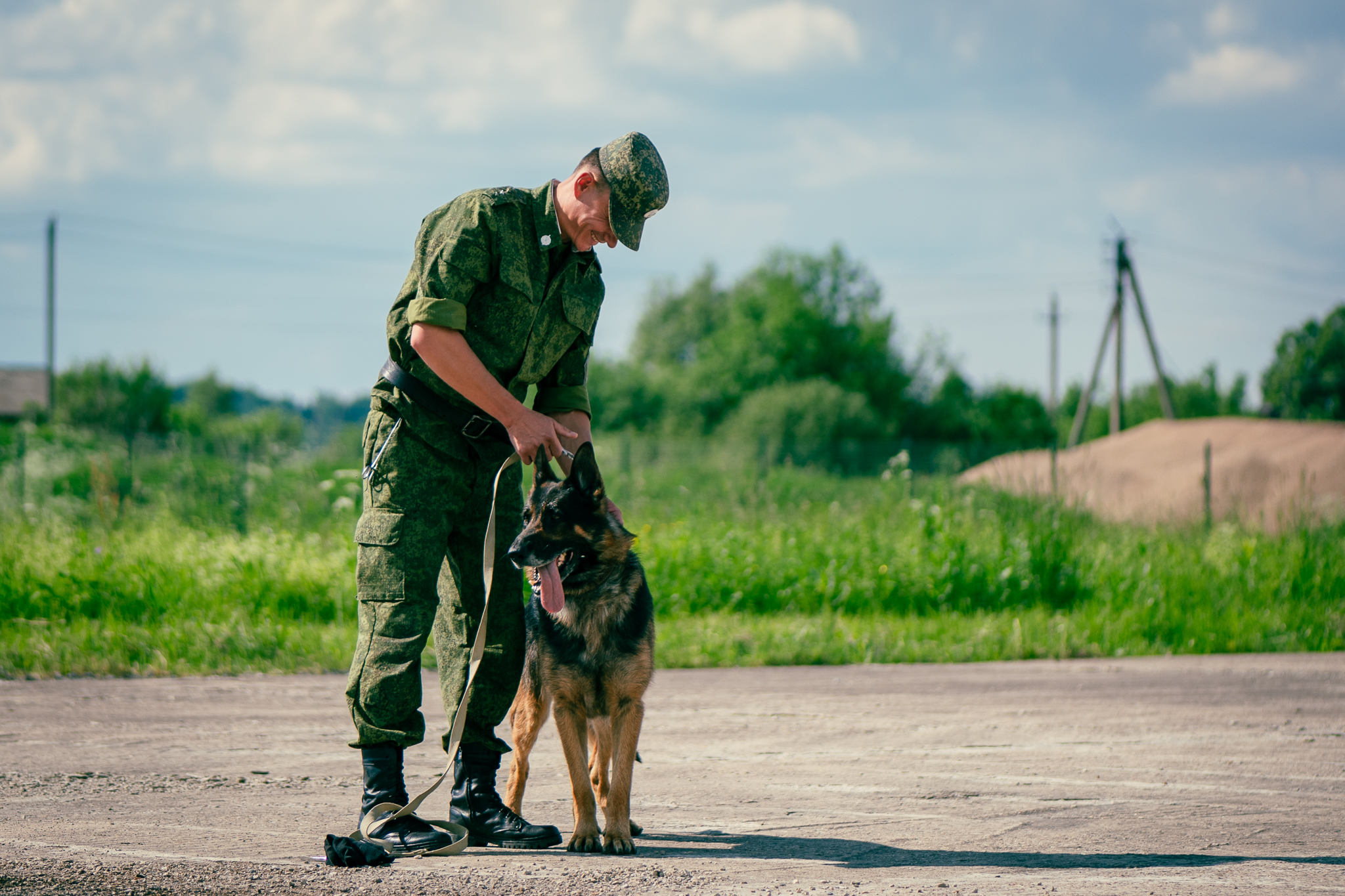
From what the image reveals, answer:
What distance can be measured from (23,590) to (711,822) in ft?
22.4

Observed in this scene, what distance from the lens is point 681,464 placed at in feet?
84.6

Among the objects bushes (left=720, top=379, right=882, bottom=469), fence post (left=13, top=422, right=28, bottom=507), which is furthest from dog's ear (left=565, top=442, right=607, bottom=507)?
bushes (left=720, top=379, right=882, bottom=469)

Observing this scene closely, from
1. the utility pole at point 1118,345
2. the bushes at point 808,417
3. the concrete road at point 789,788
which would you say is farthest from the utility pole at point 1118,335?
the concrete road at point 789,788

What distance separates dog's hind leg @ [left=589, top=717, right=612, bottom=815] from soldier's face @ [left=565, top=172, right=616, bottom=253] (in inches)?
63.8

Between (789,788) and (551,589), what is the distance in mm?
1603

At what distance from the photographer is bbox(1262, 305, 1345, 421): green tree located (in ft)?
225

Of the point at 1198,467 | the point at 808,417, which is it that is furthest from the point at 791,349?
the point at 1198,467

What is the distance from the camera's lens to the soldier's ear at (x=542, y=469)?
146 inches

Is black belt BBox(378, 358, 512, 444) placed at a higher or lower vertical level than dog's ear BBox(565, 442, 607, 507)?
higher

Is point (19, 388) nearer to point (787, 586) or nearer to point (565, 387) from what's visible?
point (787, 586)

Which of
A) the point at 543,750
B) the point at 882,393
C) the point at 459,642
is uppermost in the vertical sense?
the point at 882,393

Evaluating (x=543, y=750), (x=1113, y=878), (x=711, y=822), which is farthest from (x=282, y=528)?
(x=1113, y=878)

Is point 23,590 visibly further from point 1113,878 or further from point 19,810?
point 1113,878

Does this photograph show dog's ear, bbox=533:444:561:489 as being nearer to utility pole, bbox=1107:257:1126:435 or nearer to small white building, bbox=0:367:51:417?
utility pole, bbox=1107:257:1126:435
